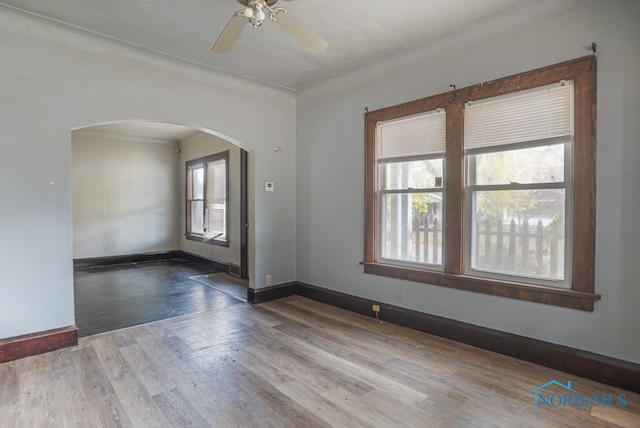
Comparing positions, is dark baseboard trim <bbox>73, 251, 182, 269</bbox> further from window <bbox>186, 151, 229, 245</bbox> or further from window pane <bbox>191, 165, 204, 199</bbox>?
window pane <bbox>191, 165, 204, 199</bbox>

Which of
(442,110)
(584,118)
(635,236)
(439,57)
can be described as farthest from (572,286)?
(439,57)

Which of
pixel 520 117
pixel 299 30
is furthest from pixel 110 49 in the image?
pixel 520 117

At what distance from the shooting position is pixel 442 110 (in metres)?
3.28

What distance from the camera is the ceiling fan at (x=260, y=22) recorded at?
2.01m

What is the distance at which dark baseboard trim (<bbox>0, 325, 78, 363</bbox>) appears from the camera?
278cm

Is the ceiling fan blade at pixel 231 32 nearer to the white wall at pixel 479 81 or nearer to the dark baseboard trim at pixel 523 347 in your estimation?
the white wall at pixel 479 81

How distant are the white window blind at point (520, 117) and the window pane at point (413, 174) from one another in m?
0.39

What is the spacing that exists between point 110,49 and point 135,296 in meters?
3.24

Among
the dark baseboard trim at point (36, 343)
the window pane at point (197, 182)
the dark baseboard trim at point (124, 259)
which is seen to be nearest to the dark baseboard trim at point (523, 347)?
the dark baseboard trim at point (36, 343)

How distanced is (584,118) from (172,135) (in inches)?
287

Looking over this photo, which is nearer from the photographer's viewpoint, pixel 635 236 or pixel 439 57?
pixel 635 236

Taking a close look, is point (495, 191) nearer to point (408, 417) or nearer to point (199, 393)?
point (408, 417)

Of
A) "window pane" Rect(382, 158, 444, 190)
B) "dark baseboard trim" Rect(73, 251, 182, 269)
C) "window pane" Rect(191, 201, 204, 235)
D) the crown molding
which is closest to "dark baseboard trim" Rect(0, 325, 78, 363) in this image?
the crown molding

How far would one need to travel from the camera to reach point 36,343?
290 centimetres
